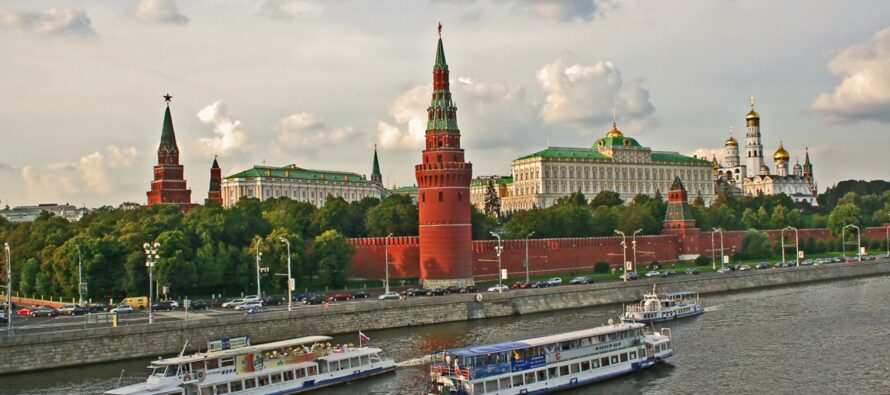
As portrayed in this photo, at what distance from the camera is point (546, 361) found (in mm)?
51969

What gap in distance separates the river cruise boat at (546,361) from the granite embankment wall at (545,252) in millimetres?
45034

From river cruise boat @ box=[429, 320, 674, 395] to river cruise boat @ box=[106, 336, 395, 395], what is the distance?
5.24 meters

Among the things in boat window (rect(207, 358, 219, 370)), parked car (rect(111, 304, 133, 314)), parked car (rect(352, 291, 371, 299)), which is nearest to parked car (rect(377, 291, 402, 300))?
parked car (rect(352, 291, 371, 299))

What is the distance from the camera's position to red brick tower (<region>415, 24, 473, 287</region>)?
94.6 m

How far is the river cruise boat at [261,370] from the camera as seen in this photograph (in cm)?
4788

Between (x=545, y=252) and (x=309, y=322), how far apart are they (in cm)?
4813

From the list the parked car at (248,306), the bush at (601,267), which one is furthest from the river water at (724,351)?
the bush at (601,267)

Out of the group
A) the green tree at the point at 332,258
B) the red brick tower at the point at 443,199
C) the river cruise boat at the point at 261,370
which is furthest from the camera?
the red brick tower at the point at 443,199

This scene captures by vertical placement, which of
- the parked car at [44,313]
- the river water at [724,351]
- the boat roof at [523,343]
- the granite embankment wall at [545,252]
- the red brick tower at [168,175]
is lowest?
the river water at [724,351]

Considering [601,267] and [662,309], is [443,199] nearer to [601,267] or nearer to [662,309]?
[662,309]

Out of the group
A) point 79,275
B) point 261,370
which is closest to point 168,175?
point 79,275

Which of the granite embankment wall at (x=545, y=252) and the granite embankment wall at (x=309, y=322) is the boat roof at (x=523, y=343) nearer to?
the granite embankment wall at (x=309, y=322)

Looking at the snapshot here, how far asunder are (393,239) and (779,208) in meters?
84.5

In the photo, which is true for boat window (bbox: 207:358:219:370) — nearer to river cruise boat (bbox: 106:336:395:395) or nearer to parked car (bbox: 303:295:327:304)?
river cruise boat (bbox: 106:336:395:395)
